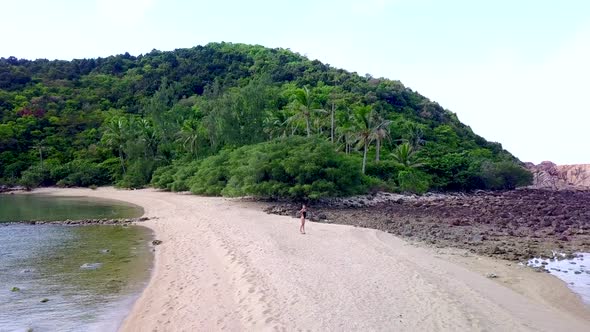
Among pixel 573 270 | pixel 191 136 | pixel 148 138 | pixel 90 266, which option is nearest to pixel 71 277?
pixel 90 266

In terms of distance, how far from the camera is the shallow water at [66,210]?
37531 millimetres

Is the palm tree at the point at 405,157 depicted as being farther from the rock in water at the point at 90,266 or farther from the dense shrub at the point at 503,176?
the rock in water at the point at 90,266

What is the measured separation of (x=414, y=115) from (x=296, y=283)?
74.5 m

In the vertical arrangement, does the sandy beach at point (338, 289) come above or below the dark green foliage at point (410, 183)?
below

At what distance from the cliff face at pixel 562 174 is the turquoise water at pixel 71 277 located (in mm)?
76182

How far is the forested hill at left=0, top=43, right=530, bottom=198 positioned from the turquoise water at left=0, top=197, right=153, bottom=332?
14292mm

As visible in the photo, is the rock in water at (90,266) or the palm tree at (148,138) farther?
the palm tree at (148,138)

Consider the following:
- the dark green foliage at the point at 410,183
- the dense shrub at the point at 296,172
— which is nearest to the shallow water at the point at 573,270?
the dense shrub at the point at 296,172

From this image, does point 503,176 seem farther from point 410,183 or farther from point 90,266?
point 90,266

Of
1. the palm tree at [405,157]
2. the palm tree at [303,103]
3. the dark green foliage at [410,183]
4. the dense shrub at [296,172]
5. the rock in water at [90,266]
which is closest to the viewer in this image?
the rock in water at [90,266]

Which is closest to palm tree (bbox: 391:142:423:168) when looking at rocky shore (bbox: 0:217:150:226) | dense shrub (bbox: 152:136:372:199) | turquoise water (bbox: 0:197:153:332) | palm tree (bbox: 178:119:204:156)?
dense shrub (bbox: 152:136:372:199)

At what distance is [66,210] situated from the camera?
138 ft

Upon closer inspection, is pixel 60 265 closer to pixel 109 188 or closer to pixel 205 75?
pixel 109 188

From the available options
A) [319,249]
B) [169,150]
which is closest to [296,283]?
[319,249]
